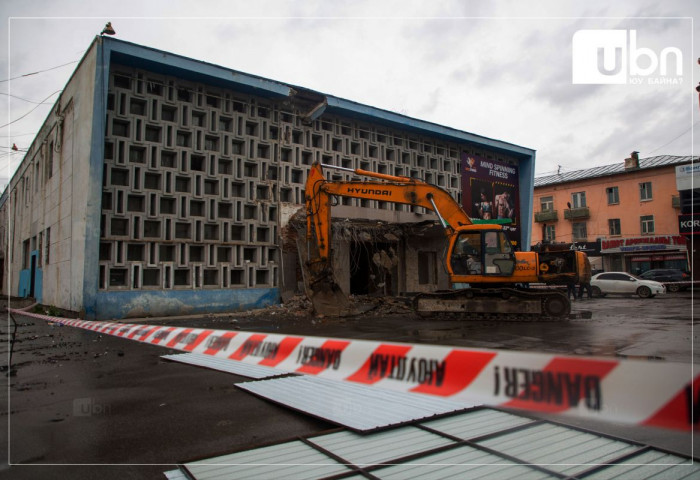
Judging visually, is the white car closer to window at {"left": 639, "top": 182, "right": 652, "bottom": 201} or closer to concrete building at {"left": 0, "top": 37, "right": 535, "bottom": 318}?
window at {"left": 639, "top": 182, "right": 652, "bottom": 201}

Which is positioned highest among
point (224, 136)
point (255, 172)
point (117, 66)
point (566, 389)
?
point (117, 66)

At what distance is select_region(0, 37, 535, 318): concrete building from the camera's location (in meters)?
13.9

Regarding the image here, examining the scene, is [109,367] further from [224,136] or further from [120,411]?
[224,136]

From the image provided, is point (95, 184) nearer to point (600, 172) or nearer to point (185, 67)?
point (185, 67)

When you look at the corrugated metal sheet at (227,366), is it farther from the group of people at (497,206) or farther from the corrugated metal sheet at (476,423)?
the group of people at (497,206)

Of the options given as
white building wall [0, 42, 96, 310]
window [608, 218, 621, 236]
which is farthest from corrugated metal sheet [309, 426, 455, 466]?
window [608, 218, 621, 236]

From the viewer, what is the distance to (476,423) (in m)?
3.66

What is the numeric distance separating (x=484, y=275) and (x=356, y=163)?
344 inches

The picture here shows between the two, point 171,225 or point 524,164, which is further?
point 524,164

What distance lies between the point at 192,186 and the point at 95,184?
2.93m

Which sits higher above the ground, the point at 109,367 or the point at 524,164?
the point at 524,164

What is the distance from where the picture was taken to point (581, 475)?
266cm

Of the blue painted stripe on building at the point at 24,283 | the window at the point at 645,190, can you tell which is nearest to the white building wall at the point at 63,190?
the blue painted stripe on building at the point at 24,283

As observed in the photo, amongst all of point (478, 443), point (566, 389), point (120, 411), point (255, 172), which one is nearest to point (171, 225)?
point (255, 172)
